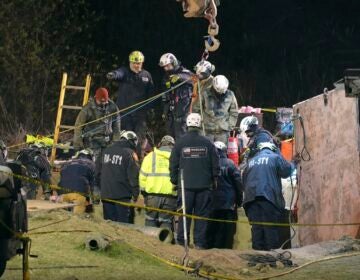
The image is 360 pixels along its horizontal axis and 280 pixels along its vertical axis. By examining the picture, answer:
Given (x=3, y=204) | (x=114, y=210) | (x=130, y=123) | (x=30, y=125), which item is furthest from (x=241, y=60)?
(x=3, y=204)

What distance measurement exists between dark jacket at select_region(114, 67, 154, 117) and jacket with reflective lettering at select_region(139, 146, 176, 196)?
15.5 ft

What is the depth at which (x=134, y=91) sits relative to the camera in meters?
21.3

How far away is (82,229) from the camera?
13828 millimetres

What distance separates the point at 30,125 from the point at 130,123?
29.8ft

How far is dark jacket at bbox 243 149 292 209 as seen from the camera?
50.9 ft

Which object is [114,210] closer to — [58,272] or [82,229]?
[82,229]

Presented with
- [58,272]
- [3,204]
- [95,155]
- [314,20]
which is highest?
[314,20]

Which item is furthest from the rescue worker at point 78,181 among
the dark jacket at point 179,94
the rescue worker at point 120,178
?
the dark jacket at point 179,94

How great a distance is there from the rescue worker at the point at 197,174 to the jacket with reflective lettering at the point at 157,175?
583 mm

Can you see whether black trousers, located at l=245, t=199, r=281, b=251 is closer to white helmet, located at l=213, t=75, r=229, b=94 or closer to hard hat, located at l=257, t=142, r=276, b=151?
hard hat, located at l=257, t=142, r=276, b=151

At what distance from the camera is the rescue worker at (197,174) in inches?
620

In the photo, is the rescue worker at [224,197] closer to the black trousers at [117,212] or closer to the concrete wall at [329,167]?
the concrete wall at [329,167]

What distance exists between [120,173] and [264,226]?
2850 millimetres

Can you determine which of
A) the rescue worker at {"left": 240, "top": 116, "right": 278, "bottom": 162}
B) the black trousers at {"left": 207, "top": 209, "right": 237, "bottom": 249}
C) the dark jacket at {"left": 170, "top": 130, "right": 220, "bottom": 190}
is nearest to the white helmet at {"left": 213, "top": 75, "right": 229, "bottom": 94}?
the rescue worker at {"left": 240, "top": 116, "right": 278, "bottom": 162}
